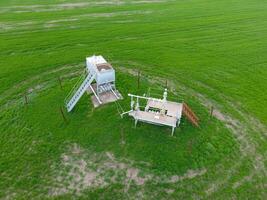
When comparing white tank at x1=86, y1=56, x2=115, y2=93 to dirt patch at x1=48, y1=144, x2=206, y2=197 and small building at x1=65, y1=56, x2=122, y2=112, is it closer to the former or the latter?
small building at x1=65, y1=56, x2=122, y2=112

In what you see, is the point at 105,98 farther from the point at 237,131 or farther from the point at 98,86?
the point at 237,131

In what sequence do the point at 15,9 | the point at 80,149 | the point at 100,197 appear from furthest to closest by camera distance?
1. the point at 15,9
2. the point at 80,149
3. the point at 100,197

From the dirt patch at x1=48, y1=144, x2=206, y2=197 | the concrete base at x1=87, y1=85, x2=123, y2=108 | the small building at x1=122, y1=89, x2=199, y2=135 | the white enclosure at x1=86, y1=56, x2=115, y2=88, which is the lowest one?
the dirt patch at x1=48, y1=144, x2=206, y2=197

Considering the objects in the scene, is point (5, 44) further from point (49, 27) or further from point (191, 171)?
point (191, 171)

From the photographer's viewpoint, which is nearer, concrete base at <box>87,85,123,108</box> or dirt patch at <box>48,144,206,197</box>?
dirt patch at <box>48,144,206,197</box>

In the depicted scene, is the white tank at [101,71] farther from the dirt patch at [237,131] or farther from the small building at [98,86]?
the dirt patch at [237,131]

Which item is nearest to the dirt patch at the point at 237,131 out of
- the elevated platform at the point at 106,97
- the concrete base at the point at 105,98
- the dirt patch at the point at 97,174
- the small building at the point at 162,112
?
the dirt patch at the point at 97,174

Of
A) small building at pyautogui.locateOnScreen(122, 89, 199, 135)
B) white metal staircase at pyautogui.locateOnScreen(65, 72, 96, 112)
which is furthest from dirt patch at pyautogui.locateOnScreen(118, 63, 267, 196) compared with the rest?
white metal staircase at pyautogui.locateOnScreen(65, 72, 96, 112)

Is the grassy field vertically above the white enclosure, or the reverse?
the white enclosure

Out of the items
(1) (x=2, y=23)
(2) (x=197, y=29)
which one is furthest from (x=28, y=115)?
(2) (x=197, y=29)
